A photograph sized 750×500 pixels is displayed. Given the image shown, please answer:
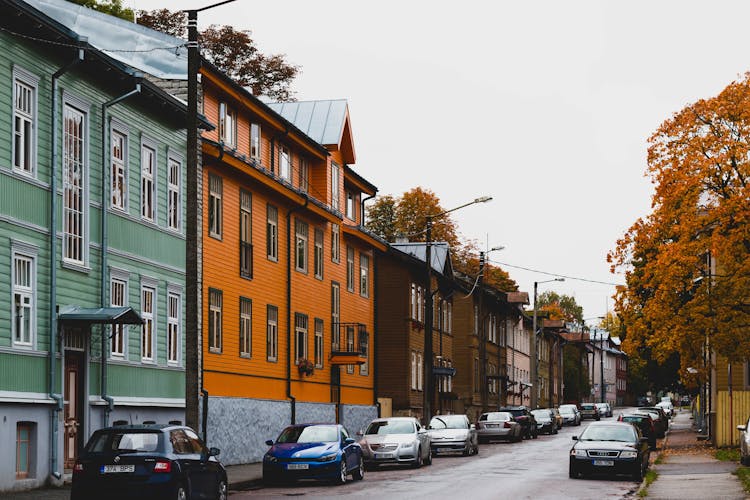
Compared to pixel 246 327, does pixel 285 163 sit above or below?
above

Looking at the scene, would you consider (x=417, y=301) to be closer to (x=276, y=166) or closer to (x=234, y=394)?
(x=276, y=166)

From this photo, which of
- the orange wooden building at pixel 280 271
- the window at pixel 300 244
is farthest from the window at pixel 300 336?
the window at pixel 300 244

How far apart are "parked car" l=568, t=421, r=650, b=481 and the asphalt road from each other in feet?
1.02

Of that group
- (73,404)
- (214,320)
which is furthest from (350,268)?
(73,404)

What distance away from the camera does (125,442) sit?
17.8 metres

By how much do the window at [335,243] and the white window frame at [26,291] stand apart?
23.6 m

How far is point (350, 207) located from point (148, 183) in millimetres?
21687

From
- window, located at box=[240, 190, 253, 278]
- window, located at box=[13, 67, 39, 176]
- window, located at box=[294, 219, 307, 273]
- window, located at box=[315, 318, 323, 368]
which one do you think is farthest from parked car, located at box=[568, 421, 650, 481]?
window, located at box=[315, 318, 323, 368]

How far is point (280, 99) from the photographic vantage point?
2304 inches

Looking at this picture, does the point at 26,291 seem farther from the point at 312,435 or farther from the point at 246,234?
the point at 246,234

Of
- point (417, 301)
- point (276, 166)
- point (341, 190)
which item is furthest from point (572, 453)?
point (417, 301)

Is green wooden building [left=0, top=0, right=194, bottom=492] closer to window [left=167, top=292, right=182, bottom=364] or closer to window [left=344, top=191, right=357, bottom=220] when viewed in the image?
window [left=167, top=292, right=182, bottom=364]

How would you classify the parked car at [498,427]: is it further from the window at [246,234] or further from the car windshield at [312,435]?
the car windshield at [312,435]

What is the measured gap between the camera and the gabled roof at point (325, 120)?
4675 cm
